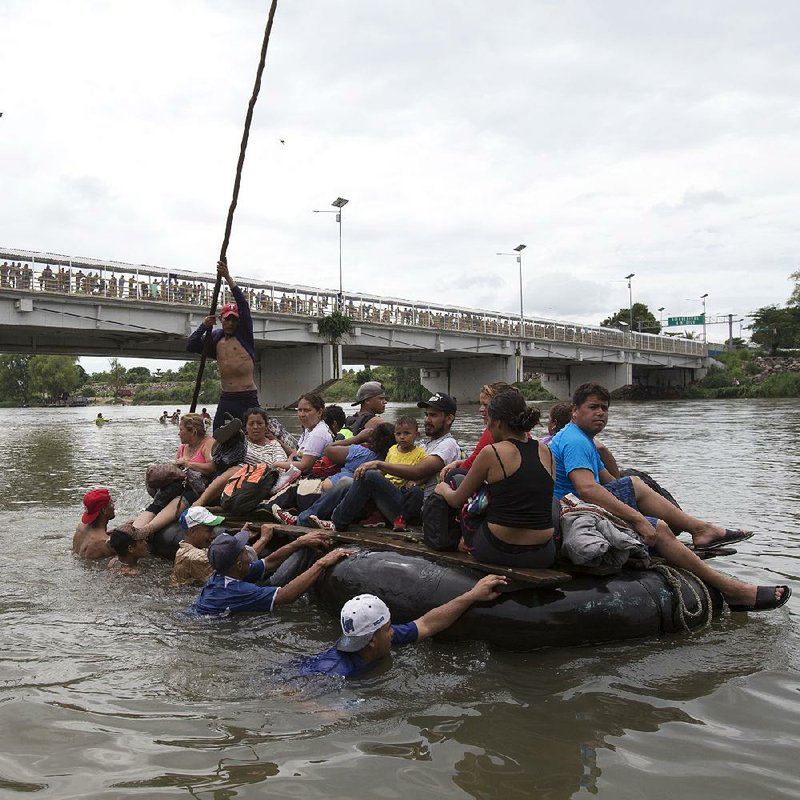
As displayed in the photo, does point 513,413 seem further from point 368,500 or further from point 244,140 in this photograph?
point 244,140

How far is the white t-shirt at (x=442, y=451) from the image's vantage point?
6.76 meters

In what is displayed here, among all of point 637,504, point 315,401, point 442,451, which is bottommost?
point 637,504

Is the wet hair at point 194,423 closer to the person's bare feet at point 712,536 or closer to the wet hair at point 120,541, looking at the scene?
the wet hair at point 120,541

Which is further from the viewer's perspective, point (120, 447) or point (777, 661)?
point (120, 447)

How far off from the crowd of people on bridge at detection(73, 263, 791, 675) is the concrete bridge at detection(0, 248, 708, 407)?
75.3ft

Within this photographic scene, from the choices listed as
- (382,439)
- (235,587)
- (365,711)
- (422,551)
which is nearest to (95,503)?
(235,587)

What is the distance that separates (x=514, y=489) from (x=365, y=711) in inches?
66.1

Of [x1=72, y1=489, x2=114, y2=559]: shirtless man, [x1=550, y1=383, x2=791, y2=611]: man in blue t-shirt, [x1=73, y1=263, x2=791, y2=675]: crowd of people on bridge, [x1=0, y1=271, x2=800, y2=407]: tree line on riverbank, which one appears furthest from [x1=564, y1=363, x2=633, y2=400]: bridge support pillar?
[x1=550, y1=383, x2=791, y2=611]: man in blue t-shirt

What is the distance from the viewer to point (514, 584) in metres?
5.01

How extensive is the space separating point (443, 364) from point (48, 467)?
43.3m

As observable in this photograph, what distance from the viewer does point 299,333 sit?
39.6 meters

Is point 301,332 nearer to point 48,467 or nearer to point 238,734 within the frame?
point 48,467

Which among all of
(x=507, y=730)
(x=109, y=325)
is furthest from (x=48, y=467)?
(x=507, y=730)

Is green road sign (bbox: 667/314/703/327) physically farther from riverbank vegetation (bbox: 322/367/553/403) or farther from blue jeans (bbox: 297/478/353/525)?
blue jeans (bbox: 297/478/353/525)
